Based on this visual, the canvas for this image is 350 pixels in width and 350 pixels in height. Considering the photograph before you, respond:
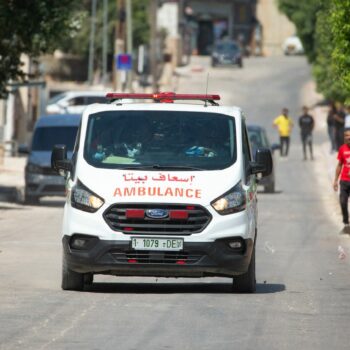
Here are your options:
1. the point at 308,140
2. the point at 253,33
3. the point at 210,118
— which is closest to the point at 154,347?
the point at 210,118

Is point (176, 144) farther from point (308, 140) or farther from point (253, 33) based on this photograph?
point (253, 33)

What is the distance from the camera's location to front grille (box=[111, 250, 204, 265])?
14.5 metres

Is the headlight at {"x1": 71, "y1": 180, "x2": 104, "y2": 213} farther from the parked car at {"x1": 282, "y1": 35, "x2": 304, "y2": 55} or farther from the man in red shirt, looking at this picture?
the parked car at {"x1": 282, "y1": 35, "x2": 304, "y2": 55}

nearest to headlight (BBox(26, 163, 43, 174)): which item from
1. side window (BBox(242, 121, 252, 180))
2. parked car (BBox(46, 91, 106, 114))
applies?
side window (BBox(242, 121, 252, 180))

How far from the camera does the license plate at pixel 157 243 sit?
14.5 meters

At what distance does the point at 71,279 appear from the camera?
15.0 m

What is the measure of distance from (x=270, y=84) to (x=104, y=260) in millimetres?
69546

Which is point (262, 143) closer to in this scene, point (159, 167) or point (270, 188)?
point (270, 188)

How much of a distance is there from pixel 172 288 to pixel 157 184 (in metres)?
1.70

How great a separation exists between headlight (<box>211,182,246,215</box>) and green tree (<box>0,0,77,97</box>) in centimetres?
1734

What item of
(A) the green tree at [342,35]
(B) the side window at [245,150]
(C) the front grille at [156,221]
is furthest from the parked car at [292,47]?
(C) the front grille at [156,221]

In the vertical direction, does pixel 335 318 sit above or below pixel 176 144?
below

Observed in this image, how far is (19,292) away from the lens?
48.7 feet

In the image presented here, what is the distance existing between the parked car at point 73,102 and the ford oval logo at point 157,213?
1476 inches
